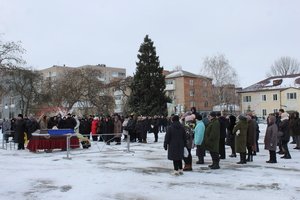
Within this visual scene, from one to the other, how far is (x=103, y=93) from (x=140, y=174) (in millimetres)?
53193

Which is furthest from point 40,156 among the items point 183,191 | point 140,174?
point 183,191

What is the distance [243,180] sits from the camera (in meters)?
10.6

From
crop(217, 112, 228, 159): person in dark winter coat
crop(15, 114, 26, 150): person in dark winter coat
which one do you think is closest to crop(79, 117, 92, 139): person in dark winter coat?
crop(15, 114, 26, 150): person in dark winter coat

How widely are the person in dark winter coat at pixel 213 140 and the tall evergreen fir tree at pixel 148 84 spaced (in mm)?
30928

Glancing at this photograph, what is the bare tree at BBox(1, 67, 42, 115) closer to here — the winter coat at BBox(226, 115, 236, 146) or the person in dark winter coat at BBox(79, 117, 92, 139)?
the person in dark winter coat at BBox(79, 117, 92, 139)

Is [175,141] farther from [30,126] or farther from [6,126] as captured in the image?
[6,126]

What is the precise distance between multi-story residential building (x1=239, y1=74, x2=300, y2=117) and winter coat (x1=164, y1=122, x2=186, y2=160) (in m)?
60.4

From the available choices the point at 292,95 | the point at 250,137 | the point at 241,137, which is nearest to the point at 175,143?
the point at 241,137

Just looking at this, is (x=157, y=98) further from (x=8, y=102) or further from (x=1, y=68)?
(x=8, y=102)

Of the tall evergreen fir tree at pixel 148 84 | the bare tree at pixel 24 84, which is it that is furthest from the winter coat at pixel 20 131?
the bare tree at pixel 24 84

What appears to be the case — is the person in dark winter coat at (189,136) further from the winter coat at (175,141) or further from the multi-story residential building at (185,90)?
the multi-story residential building at (185,90)

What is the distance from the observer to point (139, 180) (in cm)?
1070

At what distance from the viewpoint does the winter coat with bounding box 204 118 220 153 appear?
1246cm

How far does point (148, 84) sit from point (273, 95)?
3642 centimetres
